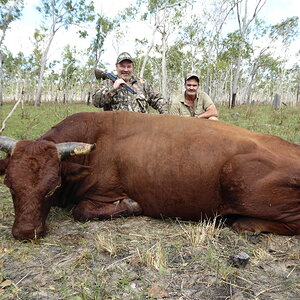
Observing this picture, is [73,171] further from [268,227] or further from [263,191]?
[268,227]

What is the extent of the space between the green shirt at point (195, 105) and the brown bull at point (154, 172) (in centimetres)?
331

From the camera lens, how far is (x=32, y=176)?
320 cm

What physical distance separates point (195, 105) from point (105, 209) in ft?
14.1

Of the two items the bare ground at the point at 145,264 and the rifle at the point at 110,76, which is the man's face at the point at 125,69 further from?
the bare ground at the point at 145,264

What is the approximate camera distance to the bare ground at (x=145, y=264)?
8.02ft

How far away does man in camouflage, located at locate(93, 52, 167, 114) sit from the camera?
21.1 ft

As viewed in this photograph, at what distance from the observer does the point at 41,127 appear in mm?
11109

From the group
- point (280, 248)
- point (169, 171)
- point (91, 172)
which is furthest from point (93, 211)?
point (280, 248)

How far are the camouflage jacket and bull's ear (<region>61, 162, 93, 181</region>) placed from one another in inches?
116

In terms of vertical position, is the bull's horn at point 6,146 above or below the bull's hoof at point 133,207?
above

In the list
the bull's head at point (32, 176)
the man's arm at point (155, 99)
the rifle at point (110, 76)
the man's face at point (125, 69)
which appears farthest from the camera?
the man's arm at point (155, 99)

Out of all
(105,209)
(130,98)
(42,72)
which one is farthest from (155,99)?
(42,72)

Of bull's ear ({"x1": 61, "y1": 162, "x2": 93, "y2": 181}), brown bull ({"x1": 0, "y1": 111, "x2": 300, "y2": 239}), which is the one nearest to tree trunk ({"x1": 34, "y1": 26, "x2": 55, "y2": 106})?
brown bull ({"x1": 0, "y1": 111, "x2": 300, "y2": 239})

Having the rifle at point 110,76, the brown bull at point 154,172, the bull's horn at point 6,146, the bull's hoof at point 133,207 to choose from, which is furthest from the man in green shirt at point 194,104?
the bull's horn at point 6,146
